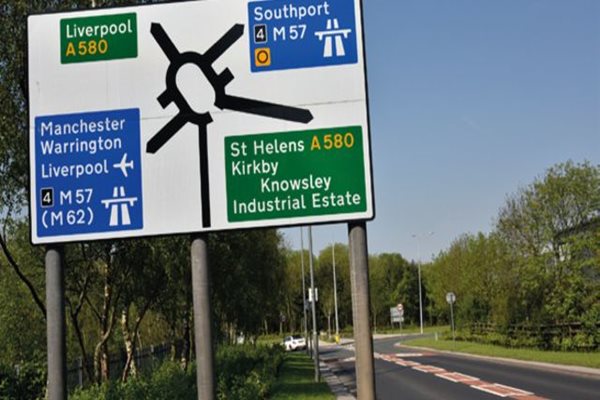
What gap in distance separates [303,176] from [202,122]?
0.91 m

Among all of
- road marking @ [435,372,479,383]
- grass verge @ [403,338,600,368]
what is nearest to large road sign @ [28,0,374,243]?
road marking @ [435,372,479,383]

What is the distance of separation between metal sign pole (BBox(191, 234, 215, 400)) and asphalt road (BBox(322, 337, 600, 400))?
15.0 m

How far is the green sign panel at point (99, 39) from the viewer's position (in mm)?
6059

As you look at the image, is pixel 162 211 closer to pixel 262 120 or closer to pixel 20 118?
pixel 262 120

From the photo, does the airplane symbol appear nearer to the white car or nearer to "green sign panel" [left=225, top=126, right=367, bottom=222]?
"green sign panel" [left=225, top=126, right=367, bottom=222]

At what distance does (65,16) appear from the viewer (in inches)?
242

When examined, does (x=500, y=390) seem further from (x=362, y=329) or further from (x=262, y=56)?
(x=262, y=56)

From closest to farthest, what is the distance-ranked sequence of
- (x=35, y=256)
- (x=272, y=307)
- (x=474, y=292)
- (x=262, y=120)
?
(x=262, y=120) → (x=35, y=256) → (x=272, y=307) → (x=474, y=292)

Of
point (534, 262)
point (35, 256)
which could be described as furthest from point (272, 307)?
point (35, 256)

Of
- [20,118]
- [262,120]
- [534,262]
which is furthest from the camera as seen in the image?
[534,262]

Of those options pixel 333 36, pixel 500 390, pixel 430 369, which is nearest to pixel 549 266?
pixel 430 369

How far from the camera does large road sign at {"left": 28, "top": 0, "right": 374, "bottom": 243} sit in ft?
18.7

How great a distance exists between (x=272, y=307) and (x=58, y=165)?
29.2 m

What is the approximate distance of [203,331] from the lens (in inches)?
227
